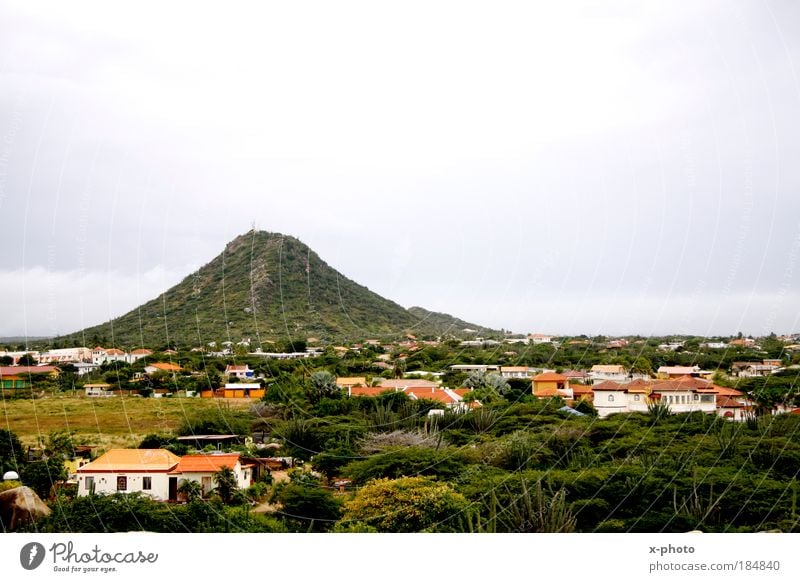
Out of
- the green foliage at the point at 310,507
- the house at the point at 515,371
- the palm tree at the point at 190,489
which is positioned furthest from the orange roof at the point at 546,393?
the palm tree at the point at 190,489

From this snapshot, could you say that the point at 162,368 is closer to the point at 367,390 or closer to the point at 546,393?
the point at 367,390

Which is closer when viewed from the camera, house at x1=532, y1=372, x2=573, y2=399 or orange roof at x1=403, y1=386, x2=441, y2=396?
orange roof at x1=403, y1=386, x2=441, y2=396

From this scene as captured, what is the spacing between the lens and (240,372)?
64.8 feet

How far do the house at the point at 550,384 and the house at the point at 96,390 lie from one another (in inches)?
365

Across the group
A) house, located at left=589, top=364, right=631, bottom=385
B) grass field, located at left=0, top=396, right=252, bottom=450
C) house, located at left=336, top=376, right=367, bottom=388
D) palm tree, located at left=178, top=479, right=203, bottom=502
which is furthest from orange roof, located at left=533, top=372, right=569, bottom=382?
palm tree, located at left=178, top=479, right=203, bottom=502

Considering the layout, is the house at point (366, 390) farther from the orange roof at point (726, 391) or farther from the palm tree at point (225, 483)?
the palm tree at point (225, 483)

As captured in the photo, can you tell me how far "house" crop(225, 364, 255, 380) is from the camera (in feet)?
64.2

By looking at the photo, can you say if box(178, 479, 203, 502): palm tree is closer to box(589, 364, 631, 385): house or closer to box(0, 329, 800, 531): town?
box(0, 329, 800, 531): town

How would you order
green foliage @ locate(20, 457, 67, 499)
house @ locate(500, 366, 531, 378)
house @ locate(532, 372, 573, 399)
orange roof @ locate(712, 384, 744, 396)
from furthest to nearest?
house @ locate(500, 366, 531, 378) → house @ locate(532, 372, 573, 399) → orange roof @ locate(712, 384, 744, 396) → green foliage @ locate(20, 457, 67, 499)

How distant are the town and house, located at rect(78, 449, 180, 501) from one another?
0.02 metres

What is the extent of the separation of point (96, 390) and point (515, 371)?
10399 mm

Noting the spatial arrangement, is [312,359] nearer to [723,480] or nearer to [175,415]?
[175,415]

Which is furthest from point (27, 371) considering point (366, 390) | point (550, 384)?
point (550, 384)

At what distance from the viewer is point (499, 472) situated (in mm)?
8742
